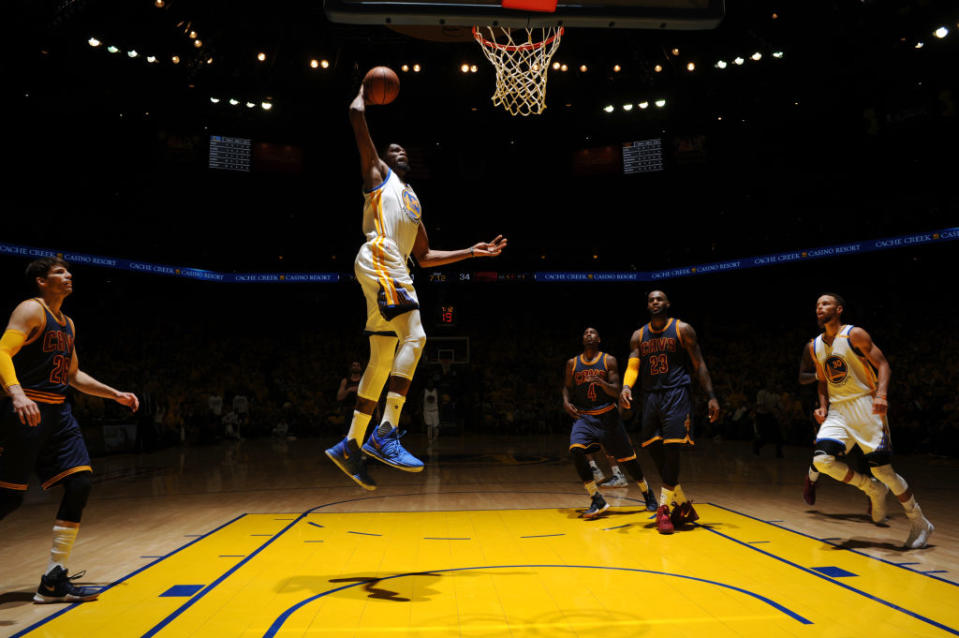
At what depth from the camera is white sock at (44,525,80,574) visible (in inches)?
175

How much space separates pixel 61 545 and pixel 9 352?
54.0 inches

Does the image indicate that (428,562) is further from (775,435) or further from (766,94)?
(766,94)

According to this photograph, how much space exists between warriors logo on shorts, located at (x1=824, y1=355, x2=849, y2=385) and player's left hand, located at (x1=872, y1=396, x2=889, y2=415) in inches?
14.0

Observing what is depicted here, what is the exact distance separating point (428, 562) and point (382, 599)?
110 centimetres

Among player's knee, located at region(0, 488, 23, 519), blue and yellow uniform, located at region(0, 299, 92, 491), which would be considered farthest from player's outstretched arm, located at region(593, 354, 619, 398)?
player's knee, located at region(0, 488, 23, 519)

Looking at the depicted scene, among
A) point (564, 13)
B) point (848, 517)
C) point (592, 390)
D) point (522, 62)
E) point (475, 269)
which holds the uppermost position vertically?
point (522, 62)

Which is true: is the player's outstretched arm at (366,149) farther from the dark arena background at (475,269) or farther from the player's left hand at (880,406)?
the player's left hand at (880,406)

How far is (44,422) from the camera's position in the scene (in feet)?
14.6

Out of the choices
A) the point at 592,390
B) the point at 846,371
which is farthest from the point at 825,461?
the point at 592,390

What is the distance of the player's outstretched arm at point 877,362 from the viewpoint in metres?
5.50

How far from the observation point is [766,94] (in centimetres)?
1892

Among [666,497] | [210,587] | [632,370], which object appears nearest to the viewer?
[210,587]

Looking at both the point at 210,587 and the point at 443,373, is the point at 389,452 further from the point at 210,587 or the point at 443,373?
the point at 443,373

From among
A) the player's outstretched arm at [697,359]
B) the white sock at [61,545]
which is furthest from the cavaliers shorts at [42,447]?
the player's outstretched arm at [697,359]
